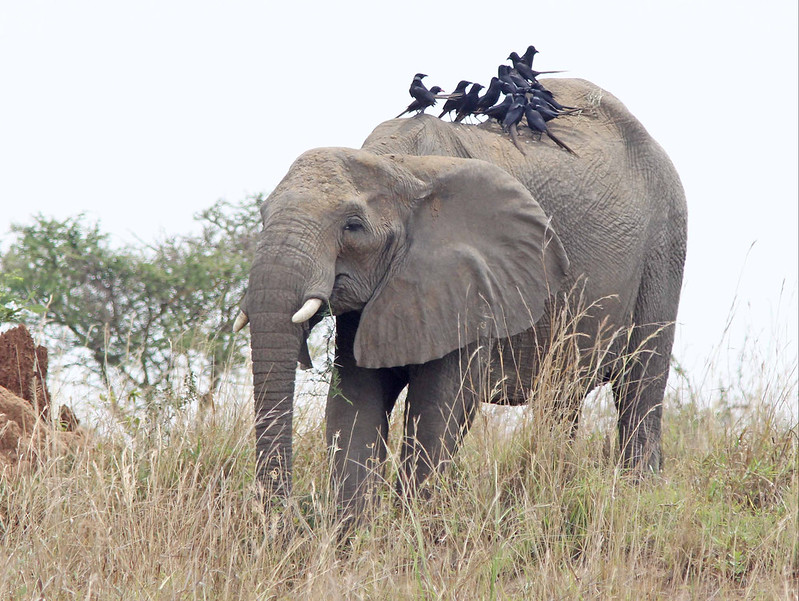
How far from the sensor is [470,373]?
5.93 metres

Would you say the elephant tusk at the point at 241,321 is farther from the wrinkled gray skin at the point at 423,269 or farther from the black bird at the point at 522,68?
the black bird at the point at 522,68

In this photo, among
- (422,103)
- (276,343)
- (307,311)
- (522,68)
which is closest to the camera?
(307,311)

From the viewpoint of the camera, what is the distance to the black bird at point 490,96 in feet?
23.1

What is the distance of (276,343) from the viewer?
529 centimetres

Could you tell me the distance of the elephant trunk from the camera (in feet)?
17.2

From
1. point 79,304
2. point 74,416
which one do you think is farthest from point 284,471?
point 79,304

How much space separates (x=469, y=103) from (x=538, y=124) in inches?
17.5

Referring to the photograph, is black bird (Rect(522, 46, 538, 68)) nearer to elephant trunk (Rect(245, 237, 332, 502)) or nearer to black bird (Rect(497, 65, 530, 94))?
black bird (Rect(497, 65, 530, 94))

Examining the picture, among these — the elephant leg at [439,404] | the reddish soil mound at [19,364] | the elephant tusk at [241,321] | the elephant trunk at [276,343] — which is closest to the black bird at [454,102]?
the elephant leg at [439,404]

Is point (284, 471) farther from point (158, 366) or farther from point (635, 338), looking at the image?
point (158, 366)

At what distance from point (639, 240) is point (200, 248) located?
7529 millimetres

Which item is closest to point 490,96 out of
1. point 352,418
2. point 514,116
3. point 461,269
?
point 514,116

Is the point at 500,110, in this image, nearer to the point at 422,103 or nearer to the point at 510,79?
the point at 510,79

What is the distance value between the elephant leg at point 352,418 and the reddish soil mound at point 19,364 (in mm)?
2031
